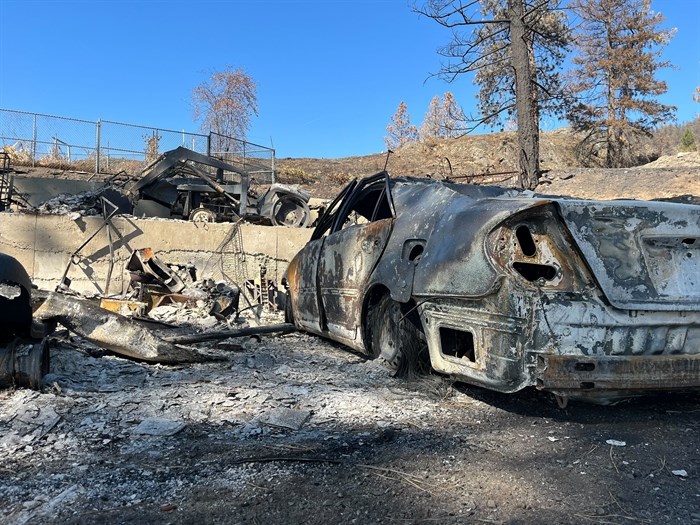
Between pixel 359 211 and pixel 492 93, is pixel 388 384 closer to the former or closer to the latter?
pixel 359 211

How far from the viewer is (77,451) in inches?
116

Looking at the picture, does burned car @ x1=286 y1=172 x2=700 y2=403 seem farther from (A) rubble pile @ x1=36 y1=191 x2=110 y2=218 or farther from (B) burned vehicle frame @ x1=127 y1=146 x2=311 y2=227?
(B) burned vehicle frame @ x1=127 y1=146 x2=311 y2=227

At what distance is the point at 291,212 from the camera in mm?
12203

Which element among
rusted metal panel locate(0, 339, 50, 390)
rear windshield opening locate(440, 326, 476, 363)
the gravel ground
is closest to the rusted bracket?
the gravel ground

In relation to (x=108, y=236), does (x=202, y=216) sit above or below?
above

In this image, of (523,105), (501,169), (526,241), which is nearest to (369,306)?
(526,241)

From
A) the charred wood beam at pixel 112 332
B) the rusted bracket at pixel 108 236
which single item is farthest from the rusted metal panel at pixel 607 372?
the rusted bracket at pixel 108 236

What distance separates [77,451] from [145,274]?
239 inches

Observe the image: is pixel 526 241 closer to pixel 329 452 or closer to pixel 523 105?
pixel 329 452

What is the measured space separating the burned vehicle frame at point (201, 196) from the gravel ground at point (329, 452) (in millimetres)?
7670

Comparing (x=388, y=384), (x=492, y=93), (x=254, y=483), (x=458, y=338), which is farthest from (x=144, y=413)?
(x=492, y=93)

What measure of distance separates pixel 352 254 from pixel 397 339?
88 centimetres

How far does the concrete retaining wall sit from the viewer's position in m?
9.73

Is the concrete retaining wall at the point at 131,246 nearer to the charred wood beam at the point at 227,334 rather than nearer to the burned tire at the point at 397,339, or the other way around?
the charred wood beam at the point at 227,334
